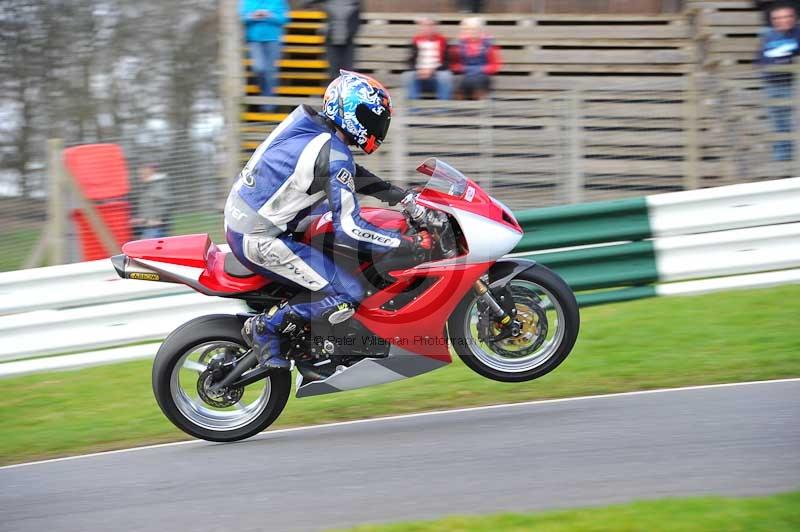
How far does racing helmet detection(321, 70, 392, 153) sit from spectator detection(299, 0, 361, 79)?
531 centimetres

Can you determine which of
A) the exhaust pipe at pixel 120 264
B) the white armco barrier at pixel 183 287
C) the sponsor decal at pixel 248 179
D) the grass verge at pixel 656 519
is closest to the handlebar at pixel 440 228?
the sponsor decal at pixel 248 179

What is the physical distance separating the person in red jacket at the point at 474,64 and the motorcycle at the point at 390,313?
5091mm

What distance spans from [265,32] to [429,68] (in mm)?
1879

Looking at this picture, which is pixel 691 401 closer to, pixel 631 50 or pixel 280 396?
pixel 280 396

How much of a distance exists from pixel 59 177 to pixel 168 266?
354 cm

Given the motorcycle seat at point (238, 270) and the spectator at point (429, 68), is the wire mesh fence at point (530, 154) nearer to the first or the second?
the spectator at point (429, 68)

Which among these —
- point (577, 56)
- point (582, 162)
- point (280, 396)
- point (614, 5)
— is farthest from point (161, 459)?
point (614, 5)

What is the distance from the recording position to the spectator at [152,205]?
346 inches

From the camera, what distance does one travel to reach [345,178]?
5.58 m

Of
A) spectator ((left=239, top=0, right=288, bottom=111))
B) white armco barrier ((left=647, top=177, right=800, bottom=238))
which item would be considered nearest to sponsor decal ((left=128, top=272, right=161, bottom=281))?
white armco barrier ((left=647, top=177, right=800, bottom=238))

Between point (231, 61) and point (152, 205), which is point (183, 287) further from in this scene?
point (231, 61)

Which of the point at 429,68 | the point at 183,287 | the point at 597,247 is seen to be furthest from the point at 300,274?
the point at 429,68

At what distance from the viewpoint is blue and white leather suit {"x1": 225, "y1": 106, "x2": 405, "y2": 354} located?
559cm

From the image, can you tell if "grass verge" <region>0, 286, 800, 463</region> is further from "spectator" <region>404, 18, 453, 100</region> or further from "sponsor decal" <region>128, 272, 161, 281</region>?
"spectator" <region>404, 18, 453, 100</region>
